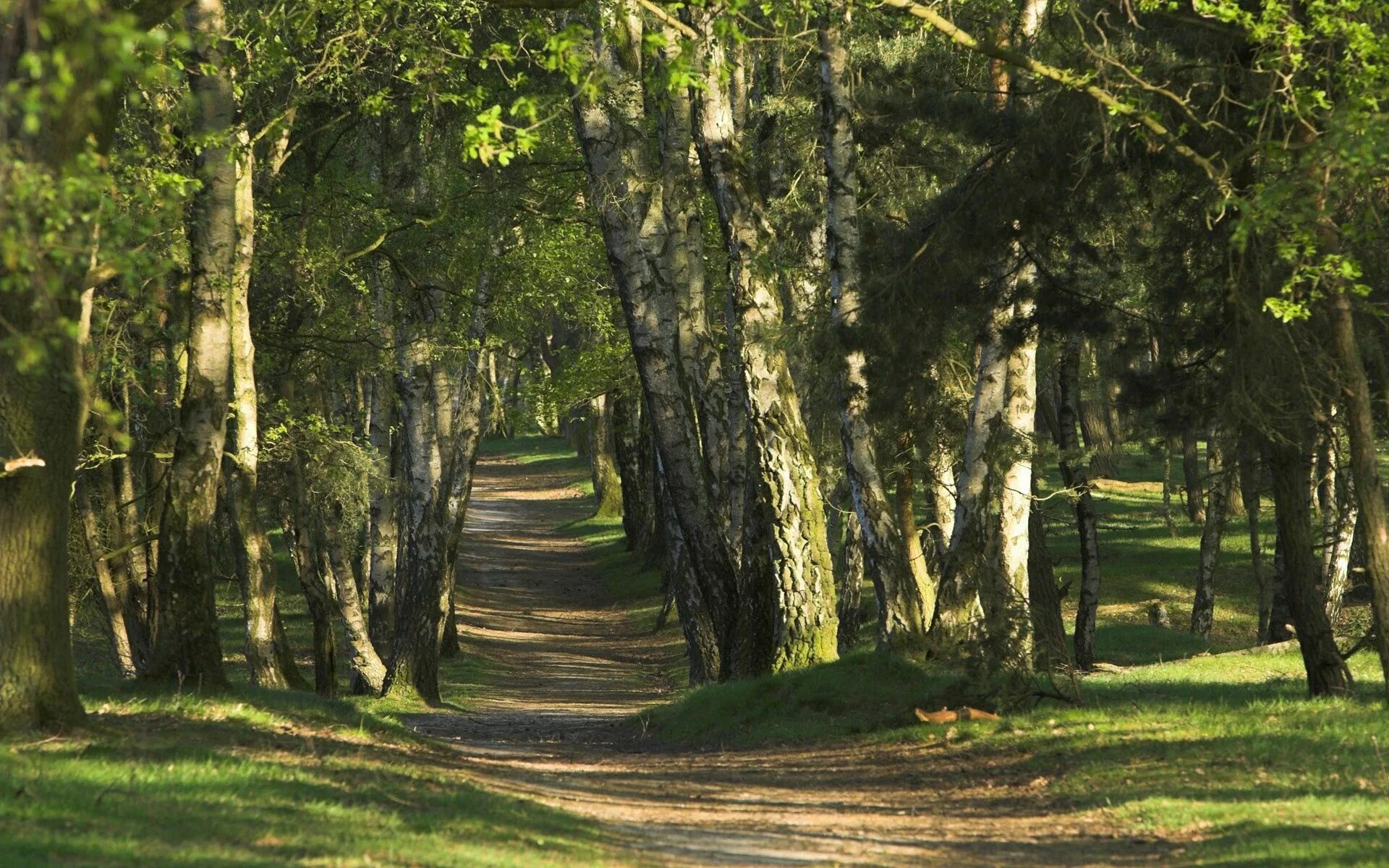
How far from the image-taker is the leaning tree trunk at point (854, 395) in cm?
1647

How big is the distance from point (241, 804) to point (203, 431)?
5.43 meters

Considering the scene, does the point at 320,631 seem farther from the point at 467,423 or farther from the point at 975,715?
the point at 975,715

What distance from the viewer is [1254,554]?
29.9m

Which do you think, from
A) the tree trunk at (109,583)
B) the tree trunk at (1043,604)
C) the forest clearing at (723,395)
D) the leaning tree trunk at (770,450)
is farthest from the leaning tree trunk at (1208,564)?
the tree trunk at (109,583)

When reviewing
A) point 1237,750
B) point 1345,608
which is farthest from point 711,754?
point 1345,608

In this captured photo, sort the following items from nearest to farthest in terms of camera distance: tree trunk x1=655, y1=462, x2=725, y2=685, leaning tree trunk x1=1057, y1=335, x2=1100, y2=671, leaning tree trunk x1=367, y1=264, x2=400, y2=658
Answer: tree trunk x1=655, y1=462, x2=725, y2=685
leaning tree trunk x1=1057, y1=335, x2=1100, y2=671
leaning tree trunk x1=367, y1=264, x2=400, y2=658

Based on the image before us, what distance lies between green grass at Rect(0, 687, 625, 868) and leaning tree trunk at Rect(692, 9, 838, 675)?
18.5 feet

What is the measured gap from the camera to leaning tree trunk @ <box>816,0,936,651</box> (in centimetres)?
1647

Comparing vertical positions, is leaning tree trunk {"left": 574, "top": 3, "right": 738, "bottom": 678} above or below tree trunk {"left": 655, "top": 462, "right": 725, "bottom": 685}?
above

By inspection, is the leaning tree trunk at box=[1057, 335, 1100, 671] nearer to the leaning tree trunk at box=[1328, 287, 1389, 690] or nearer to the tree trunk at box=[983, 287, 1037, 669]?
the tree trunk at box=[983, 287, 1037, 669]

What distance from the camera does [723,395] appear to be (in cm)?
1902

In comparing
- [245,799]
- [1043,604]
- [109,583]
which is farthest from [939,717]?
[109,583]

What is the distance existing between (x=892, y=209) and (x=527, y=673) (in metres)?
14.2

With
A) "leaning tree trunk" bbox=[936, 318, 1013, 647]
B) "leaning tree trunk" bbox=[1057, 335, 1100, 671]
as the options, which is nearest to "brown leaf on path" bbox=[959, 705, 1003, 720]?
"leaning tree trunk" bbox=[936, 318, 1013, 647]
